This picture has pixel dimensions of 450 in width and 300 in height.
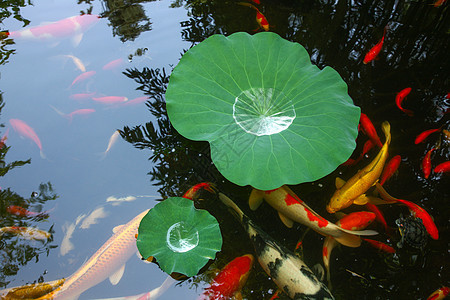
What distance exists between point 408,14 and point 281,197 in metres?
2.41

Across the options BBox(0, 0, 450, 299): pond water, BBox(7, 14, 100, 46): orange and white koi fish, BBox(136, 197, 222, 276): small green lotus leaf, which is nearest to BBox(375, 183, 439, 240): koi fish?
BBox(0, 0, 450, 299): pond water

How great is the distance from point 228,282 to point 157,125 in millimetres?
1158

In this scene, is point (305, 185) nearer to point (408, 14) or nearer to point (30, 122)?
point (30, 122)

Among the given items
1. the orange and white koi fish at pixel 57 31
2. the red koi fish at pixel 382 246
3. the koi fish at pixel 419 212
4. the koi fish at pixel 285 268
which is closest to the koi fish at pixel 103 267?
the koi fish at pixel 285 268

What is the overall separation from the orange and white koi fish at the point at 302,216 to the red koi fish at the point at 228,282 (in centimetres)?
35

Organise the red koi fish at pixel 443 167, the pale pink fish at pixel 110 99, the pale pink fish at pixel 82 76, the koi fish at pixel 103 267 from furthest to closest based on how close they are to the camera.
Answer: the pale pink fish at pixel 82 76 → the pale pink fish at pixel 110 99 → the red koi fish at pixel 443 167 → the koi fish at pixel 103 267

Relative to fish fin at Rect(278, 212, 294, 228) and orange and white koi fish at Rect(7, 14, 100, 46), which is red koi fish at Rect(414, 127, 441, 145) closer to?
fish fin at Rect(278, 212, 294, 228)

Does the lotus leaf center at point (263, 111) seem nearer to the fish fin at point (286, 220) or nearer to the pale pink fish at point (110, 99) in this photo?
the fish fin at point (286, 220)

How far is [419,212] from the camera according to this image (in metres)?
1.76

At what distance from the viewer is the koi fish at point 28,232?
1.81 meters

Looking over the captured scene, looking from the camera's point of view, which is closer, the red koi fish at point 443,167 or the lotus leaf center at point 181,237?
the lotus leaf center at point 181,237

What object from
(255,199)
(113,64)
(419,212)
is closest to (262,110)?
(255,199)

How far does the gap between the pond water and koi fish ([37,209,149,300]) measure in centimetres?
4

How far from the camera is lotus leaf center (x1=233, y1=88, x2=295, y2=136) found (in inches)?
66.1
